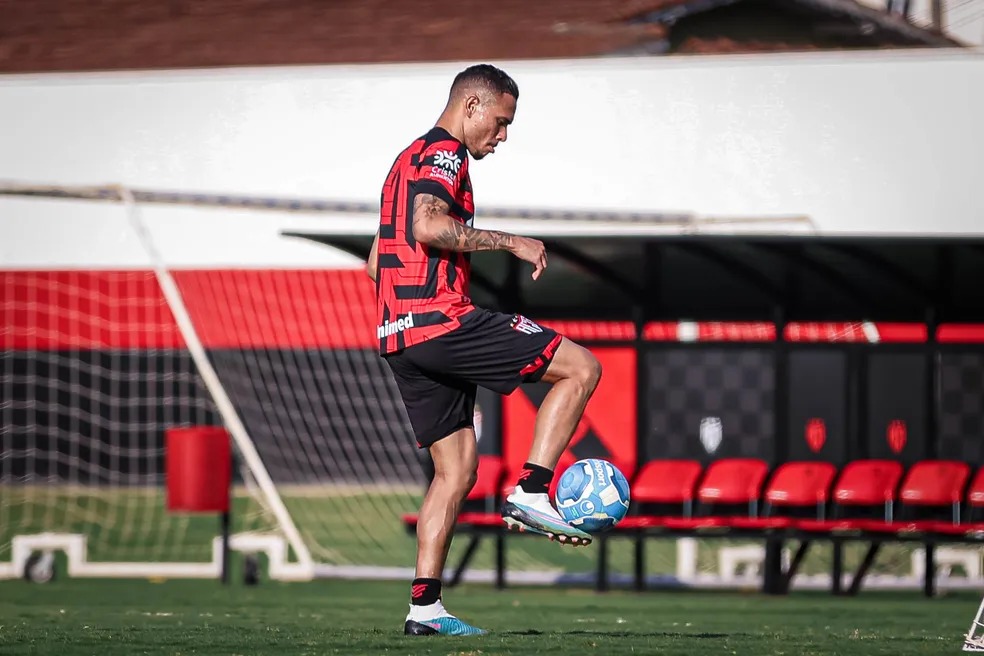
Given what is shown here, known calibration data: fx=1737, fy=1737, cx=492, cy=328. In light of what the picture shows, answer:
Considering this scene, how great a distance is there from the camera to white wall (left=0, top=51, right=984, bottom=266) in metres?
20.4

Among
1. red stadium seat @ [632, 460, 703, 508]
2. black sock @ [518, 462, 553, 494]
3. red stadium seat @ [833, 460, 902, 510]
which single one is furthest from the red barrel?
black sock @ [518, 462, 553, 494]

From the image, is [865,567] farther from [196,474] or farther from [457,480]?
[457,480]

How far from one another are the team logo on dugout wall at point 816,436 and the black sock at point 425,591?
7501mm

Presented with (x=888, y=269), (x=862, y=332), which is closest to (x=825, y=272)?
(x=888, y=269)

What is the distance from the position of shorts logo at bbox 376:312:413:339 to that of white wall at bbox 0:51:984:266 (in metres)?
14.9

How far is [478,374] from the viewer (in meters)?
6.12

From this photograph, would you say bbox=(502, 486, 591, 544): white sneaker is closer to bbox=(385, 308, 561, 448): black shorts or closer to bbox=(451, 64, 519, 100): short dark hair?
bbox=(385, 308, 561, 448): black shorts

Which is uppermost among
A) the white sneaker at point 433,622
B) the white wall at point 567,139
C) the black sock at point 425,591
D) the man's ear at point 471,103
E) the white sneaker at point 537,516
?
the white wall at point 567,139

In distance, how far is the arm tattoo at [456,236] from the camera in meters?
5.94

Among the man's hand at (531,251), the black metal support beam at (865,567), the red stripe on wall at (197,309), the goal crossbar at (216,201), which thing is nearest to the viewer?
the man's hand at (531,251)

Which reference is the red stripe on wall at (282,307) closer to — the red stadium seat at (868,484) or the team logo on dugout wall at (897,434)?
the team logo on dugout wall at (897,434)

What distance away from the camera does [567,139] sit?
2153cm

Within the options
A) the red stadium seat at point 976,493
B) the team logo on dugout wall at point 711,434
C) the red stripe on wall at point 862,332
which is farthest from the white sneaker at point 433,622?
the red stripe on wall at point 862,332

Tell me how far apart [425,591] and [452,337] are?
938 millimetres
